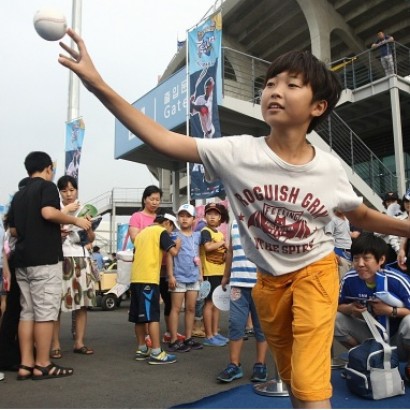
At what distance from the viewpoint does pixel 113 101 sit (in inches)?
66.2

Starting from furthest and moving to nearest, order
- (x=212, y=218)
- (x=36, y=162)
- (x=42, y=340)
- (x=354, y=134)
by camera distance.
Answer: (x=354, y=134), (x=212, y=218), (x=36, y=162), (x=42, y=340)

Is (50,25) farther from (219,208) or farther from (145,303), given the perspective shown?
(219,208)

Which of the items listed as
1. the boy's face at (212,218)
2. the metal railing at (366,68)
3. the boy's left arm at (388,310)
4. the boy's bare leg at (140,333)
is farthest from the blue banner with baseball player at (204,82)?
the boy's left arm at (388,310)

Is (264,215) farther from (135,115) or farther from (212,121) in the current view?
(212,121)

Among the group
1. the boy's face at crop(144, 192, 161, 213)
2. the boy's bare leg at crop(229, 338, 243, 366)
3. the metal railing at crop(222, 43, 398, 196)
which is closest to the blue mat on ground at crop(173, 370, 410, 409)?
the boy's bare leg at crop(229, 338, 243, 366)

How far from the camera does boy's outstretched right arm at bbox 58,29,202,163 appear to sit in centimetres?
167

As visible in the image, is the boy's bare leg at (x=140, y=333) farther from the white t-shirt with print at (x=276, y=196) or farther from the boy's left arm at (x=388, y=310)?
the white t-shirt with print at (x=276, y=196)

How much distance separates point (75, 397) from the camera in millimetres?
3506

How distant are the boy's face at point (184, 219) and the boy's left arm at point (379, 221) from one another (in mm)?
3729

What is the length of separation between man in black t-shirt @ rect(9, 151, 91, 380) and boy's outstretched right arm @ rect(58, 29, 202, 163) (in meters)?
2.66

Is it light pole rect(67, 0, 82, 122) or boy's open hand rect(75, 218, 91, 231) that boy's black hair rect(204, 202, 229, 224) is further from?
light pole rect(67, 0, 82, 122)

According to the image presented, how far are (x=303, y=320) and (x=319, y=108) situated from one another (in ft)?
2.98

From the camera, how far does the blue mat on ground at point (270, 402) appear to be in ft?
10.7

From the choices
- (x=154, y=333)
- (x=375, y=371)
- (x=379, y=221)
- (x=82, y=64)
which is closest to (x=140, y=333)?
(x=154, y=333)
